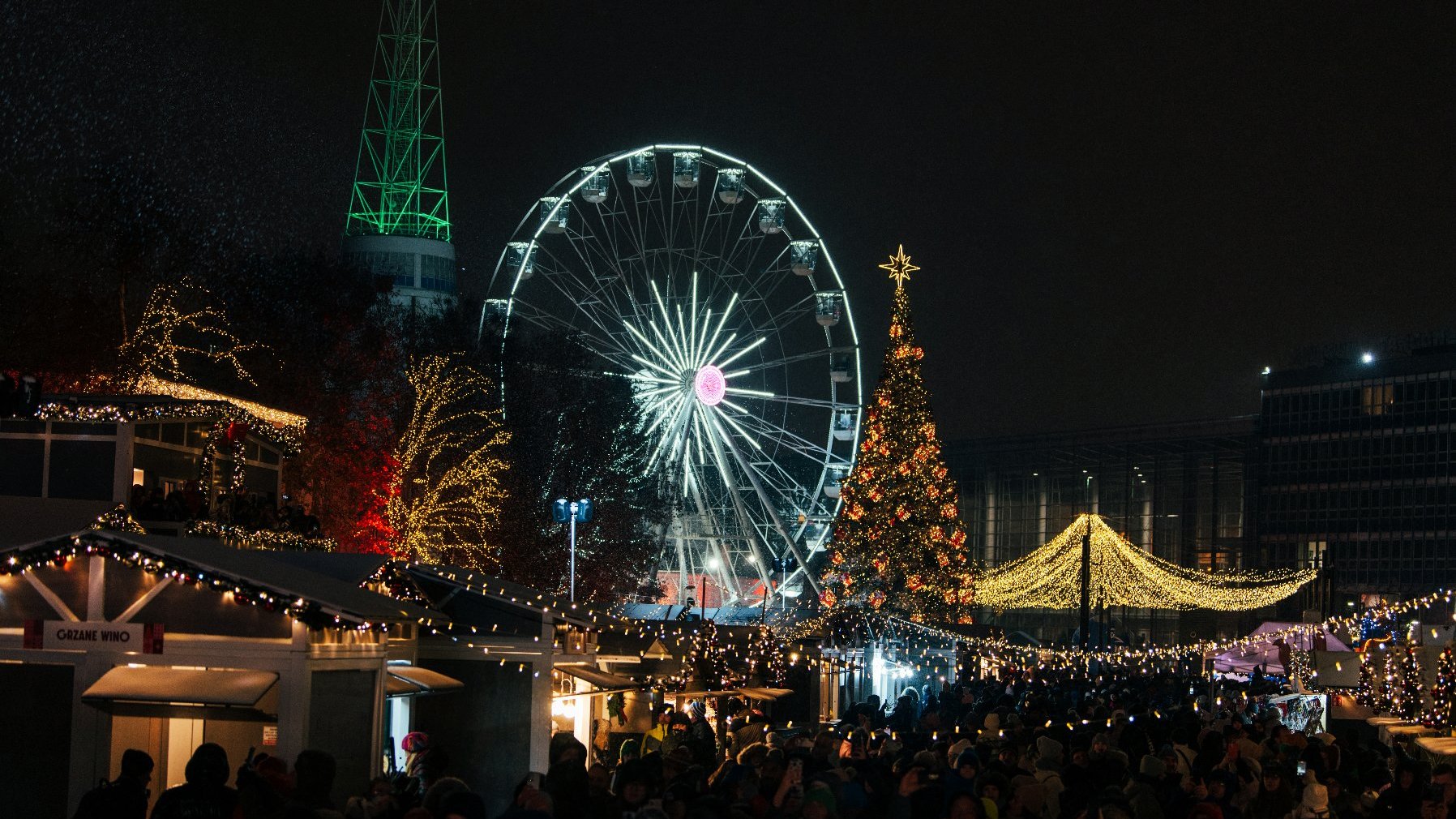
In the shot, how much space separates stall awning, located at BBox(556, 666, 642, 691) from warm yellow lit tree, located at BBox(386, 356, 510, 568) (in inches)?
842

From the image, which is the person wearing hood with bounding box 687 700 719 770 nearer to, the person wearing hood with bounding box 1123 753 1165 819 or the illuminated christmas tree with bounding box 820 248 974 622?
the person wearing hood with bounding box 1123 753 1165 819

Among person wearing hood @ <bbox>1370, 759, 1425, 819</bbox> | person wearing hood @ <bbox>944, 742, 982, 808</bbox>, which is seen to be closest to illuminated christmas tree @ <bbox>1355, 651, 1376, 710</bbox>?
person wearing hood @ <bbox>1370, 759, 1425, 819</bbox>

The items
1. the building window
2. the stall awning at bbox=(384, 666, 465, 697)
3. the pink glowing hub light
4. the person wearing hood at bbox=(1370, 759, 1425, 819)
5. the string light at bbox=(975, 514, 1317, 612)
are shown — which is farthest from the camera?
the building window

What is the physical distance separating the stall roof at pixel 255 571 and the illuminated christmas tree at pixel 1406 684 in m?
15.0

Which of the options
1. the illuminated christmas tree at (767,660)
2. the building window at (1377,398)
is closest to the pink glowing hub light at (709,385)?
the illuminated christmas tree at (767,660)

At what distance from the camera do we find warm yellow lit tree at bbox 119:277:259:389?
41375 mm

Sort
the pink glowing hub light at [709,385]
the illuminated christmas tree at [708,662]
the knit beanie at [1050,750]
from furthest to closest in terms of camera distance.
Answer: the pink glowing hub light at [709,385] < the illuminated christmas tree at [708,662] < the knit beanie at [1050,750]

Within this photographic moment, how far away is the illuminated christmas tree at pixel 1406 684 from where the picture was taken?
25.5 metres

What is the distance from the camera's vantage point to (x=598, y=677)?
24.8 meters

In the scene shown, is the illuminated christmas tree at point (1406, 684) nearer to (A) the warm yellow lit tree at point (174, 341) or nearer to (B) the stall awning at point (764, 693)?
(B) the stall awning at point (764, 693)

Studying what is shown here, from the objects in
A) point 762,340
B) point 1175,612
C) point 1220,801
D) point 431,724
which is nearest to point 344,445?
point 762,340

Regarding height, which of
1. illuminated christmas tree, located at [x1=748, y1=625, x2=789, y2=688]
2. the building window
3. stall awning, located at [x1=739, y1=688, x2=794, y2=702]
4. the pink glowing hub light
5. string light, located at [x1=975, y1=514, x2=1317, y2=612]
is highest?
the building window

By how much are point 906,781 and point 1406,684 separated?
1674cm

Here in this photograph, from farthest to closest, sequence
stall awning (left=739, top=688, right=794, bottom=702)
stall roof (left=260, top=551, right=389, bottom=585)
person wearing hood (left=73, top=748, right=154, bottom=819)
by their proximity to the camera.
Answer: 1. stall awning (left=739, top=688, right=794, bottom=702)
2. stall roof (left=260, top=551, right=389, bottom=585)
3. person wearing hood (left=73, top=748, right=154, bottom=819)
